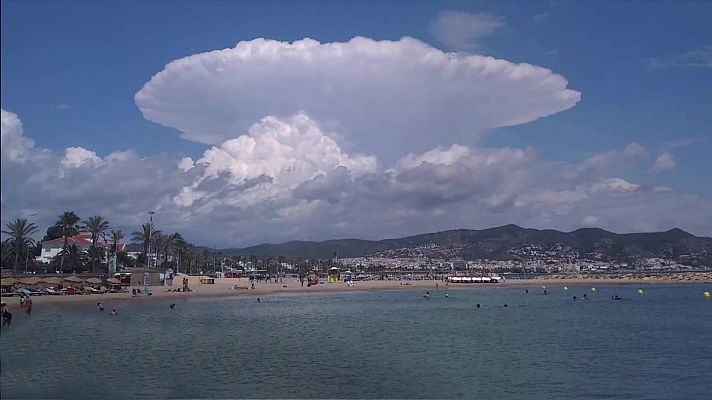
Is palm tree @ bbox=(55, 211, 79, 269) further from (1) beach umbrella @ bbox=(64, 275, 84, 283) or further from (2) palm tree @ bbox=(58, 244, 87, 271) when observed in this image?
(1) beach umbrella @ bbox=(64, 275, 84, 283)

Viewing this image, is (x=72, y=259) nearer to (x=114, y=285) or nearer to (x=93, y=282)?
(x=114, y=285)

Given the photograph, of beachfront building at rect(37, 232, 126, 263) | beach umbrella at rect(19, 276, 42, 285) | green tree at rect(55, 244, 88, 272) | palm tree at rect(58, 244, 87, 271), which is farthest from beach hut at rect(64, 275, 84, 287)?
beachfront building at rect(37, 232, 126, 263)

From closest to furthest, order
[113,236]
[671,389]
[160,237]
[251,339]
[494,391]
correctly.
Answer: [494,391], [671,389], [251,339], [113,236], [160,237]

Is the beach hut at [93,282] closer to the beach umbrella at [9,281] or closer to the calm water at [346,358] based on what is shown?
the beach umbrella at [9,281]

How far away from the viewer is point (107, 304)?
6328 cm

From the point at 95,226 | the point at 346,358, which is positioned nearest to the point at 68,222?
the point at 95,226

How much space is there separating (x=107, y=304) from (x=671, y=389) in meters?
54.1

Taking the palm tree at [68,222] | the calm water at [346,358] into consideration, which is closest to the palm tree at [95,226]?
the palm tree at [68,222]

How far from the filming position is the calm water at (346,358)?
21281 millimetres

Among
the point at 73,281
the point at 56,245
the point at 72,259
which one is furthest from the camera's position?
the point at 56,245

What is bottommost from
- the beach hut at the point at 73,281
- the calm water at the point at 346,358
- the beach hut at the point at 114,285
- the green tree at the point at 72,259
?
the calm water at the point at 346,358

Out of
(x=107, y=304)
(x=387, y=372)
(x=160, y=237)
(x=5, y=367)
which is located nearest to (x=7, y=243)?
(x=160, y=237)

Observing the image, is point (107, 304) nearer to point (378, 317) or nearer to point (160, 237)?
point (378, 317)

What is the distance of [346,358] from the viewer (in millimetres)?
28766
